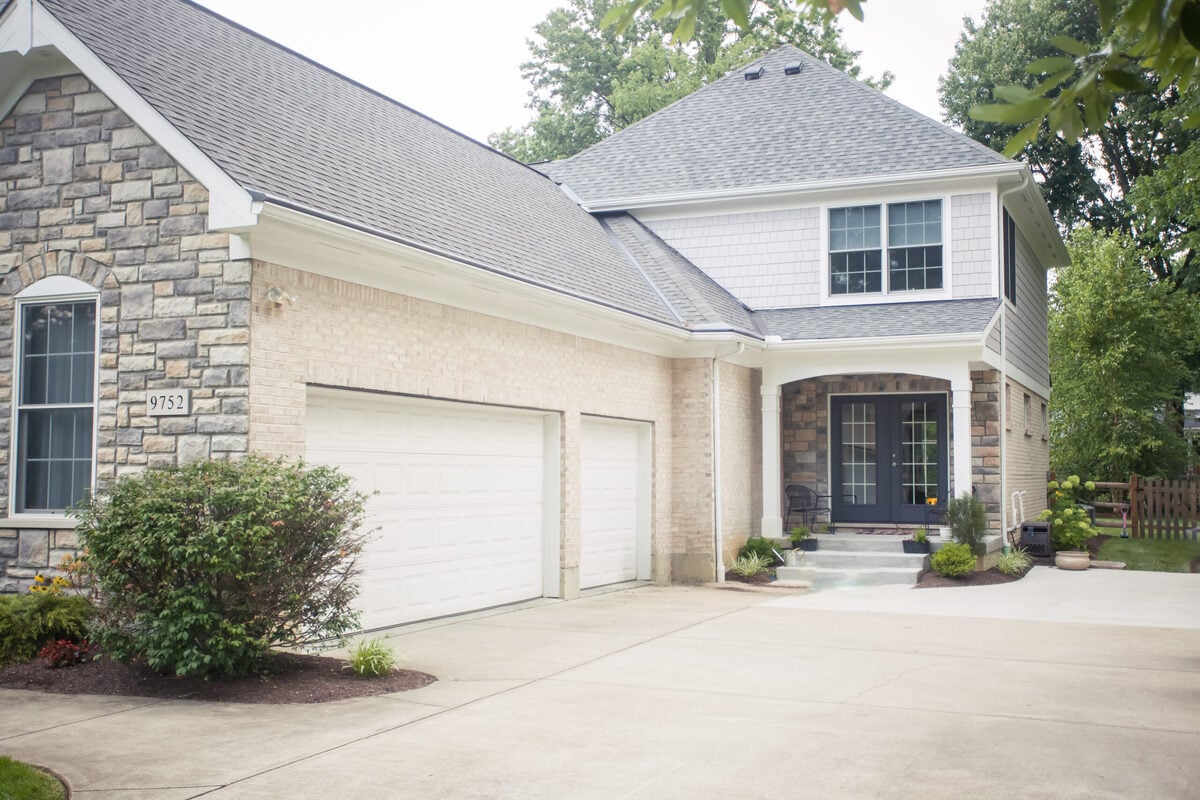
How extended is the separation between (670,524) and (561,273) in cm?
403

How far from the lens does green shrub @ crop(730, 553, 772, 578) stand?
1612cm

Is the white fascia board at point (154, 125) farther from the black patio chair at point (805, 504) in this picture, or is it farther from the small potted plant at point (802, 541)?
the black patio chair at point (805, 504)

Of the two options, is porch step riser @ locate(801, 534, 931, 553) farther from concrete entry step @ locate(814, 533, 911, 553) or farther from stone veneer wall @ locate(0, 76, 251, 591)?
stone veneer wall @ locate(0, 76, 251, 591)

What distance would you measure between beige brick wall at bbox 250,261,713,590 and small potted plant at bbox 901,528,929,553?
9.84ft

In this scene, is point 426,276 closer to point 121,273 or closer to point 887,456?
point 121,273

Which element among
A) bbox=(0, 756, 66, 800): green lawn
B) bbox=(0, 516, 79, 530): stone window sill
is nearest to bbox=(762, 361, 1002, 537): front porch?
bbox=(0, 516, 79, 530): stone window sill

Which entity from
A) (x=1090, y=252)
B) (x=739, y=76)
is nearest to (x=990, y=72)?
(x=1090, y=252)

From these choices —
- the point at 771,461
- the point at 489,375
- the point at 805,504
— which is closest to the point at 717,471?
the point at 771,461

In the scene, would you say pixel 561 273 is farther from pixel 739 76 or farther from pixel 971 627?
pixel 739 76

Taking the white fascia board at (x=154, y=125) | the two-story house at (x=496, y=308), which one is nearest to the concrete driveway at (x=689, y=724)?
the two-story house at (x=496, y=308)

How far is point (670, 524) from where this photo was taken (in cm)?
1612

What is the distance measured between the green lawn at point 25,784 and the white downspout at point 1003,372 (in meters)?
14.7

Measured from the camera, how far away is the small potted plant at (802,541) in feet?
56.0

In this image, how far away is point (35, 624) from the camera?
342 inches
